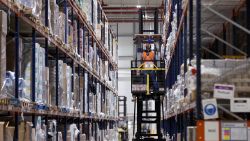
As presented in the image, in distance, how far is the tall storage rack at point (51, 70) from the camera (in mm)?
5002

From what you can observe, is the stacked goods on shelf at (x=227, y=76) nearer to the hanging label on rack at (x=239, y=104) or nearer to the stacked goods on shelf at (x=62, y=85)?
the hanging label on rack at (x=239, y=104)

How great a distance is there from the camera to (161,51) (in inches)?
682

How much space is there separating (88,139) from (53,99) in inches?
149

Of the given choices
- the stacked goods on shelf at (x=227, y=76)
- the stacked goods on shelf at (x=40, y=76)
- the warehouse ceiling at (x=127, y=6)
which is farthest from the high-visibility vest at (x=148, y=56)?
the stacked goods on shelf at (x=227, y=76)

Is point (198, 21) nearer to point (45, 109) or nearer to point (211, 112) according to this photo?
point (211, 112)

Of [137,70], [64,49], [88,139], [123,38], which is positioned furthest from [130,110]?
[64,49]

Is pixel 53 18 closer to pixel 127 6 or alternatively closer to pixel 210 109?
pixel 210 109

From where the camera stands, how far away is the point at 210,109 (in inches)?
176

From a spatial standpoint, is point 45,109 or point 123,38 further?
point 123,38

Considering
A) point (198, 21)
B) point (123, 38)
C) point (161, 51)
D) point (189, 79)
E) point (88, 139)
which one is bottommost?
point (88, 139)

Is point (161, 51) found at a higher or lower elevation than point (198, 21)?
higher

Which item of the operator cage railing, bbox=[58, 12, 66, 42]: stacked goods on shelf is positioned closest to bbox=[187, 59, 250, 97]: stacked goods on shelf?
bbox=[58, 12, 66, 42]: stacked goods on shelf

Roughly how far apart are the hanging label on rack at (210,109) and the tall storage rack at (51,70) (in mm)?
1869

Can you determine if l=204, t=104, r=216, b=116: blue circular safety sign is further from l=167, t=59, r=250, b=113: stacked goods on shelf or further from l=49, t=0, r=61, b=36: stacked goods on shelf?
l=49, t=0, r=61, b=36: stacked goods on shelf
